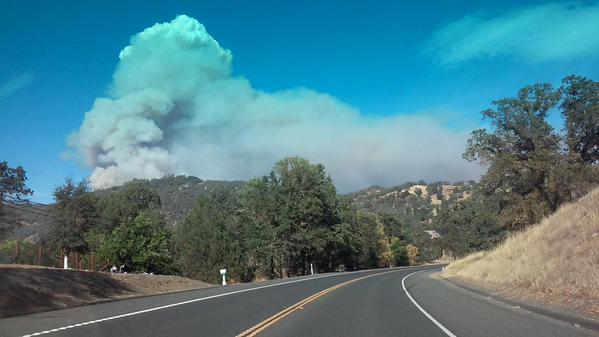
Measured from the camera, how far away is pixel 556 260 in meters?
19.3

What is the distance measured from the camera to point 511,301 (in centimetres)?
1798

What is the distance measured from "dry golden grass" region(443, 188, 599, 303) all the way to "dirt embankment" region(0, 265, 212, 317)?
645 inches

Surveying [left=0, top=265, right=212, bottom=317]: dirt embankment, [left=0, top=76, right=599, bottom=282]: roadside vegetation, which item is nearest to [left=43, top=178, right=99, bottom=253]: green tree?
[left=0, top=76, right=599, bottom=282]: roadside vegetation

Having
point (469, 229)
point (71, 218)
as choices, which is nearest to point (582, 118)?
point (71, 218)

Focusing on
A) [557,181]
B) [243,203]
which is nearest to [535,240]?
[557,181]

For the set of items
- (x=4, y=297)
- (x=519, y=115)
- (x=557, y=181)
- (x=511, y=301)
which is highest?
(x=519, y=115)

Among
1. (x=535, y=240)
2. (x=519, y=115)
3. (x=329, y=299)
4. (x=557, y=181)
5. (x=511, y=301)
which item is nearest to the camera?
(x=511, y=301)

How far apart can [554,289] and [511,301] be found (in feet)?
5.17

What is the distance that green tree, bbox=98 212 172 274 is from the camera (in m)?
45.8

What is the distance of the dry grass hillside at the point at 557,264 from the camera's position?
15.5m

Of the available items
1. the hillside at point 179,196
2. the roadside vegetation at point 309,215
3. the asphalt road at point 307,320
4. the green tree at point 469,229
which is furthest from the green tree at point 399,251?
the asphalt road at point 307,320

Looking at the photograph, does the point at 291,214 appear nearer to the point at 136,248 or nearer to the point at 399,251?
the point at 136,248

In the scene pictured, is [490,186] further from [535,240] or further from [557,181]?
[535,240]

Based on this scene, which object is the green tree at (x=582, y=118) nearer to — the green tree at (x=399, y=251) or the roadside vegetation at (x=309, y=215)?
the roadside vegetation at (x=309, y=215)
